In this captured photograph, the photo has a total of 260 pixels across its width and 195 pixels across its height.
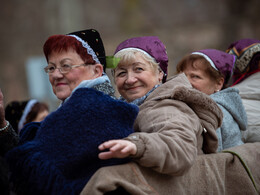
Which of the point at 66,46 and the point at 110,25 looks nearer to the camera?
the point at 66,46

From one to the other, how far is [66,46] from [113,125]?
72 cm

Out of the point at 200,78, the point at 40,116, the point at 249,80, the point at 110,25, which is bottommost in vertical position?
the point at 40,116

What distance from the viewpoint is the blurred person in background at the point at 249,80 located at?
10.1 ft

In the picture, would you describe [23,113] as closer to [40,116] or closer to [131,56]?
[40,116]

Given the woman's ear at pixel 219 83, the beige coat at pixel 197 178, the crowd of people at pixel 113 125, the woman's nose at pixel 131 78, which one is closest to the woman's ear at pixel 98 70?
the crowd of people at pixel 113 125

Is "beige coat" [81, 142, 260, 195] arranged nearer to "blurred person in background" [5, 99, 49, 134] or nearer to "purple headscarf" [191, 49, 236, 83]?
"purple headscarf" [191, 49, 236, 83]

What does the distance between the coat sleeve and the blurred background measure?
724 cm

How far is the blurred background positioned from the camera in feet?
31.8

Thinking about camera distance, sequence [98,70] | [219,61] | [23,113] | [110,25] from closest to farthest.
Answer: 1. [98,70]
2. [219,61]
3. [23,113]
4. [110,25]

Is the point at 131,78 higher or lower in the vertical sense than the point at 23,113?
higher

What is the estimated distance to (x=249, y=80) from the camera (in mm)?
3459

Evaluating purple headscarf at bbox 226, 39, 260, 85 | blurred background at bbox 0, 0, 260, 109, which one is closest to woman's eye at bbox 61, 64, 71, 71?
purple headscarf at bbox 226, 39, 260, 85

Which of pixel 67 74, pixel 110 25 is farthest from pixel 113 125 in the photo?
pixel 110 25

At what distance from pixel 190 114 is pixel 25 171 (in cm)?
104
